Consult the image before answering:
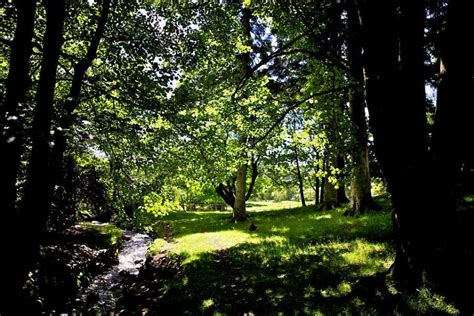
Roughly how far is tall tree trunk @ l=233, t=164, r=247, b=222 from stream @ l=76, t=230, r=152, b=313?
8.61m

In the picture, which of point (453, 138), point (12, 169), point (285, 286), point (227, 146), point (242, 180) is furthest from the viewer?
point (242, 180)

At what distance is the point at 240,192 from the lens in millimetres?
25484

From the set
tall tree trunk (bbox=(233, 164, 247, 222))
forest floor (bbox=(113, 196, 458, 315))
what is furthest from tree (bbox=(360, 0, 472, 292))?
tall tree trunk (bbox=(233, 164, 247, 222))

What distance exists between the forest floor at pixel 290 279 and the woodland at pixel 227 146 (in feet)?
0.20

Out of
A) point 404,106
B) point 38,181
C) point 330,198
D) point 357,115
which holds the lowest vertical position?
point 330,198

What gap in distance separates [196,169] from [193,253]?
3.96 meters

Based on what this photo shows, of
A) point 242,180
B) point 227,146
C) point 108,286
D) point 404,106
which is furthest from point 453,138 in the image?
point 242,180

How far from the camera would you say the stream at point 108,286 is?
10709 mm

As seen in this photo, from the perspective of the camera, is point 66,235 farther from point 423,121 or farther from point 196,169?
point 423,121

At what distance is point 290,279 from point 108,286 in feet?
28.0

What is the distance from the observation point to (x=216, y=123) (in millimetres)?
12250

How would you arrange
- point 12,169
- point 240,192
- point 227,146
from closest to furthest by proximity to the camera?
point 12,169 → point 227,146 → point 240,192

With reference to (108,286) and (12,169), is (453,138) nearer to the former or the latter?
(12,169)

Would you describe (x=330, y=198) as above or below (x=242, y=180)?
below
